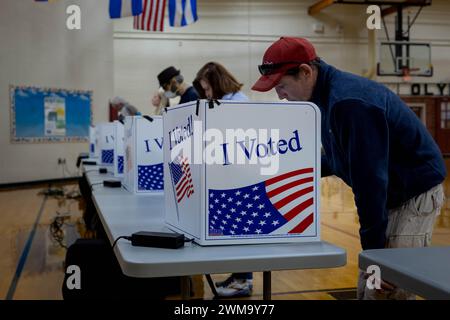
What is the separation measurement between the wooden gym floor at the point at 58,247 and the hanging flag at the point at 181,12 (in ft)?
7.28

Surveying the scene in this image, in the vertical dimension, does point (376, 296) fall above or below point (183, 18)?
below

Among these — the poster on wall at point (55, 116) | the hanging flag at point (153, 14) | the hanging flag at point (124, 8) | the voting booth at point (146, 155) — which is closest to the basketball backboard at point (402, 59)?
the poster on wall at point (55, 116)

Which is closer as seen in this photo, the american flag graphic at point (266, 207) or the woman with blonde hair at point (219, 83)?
the american flag graphic at point (266, 207)

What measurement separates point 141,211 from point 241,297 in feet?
3.66

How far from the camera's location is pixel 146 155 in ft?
6.83

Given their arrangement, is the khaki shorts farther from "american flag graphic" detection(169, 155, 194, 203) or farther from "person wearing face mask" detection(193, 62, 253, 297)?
"person wearing face mask" detection(193, 62, 253, 297)

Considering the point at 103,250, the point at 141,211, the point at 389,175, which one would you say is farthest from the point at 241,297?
the point at 389,175

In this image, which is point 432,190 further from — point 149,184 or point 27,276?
point 27,276

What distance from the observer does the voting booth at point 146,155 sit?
6.79ft

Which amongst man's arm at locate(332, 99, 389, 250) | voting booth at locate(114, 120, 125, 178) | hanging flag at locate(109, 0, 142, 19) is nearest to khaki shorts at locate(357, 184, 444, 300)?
man's arm at locate(332, 99, 389, 250)

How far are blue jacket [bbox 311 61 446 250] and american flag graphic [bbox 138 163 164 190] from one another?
0.79 metres

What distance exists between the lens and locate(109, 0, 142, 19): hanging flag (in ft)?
16.4

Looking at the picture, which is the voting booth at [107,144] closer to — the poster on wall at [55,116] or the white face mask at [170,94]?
the white face mask at [170,94]

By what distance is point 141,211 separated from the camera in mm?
1630
